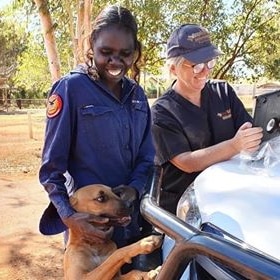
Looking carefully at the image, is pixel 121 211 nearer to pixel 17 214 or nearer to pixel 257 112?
pixel 257 112

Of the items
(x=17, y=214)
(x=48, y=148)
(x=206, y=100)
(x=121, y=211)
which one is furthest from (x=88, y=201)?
(x=17, y=214)

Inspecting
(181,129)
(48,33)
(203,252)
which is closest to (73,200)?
(181,129)

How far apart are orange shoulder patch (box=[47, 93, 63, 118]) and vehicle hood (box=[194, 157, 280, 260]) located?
526mm

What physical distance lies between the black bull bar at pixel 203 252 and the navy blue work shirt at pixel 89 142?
0.41 meters

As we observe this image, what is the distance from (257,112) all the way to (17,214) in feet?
17.6

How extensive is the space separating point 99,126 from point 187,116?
0.51 metres

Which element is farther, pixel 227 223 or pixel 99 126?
pixel 99 126

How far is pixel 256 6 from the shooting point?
52.0ft

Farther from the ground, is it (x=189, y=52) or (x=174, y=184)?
(x=189, y=52)

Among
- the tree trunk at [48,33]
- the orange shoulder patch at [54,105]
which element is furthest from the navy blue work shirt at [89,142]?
the tree trunk at [48,33]

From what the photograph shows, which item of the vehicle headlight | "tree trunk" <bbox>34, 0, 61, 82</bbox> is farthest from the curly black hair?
"tree trunk" <bbox>34, 0, 61, 82</bbox>

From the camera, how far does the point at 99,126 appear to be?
1767mm

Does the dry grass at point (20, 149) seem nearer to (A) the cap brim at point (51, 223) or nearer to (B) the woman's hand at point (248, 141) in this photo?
(B) the woman's hand at point (248, 141)

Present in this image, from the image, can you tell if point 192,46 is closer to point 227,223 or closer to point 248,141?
point 248,141
